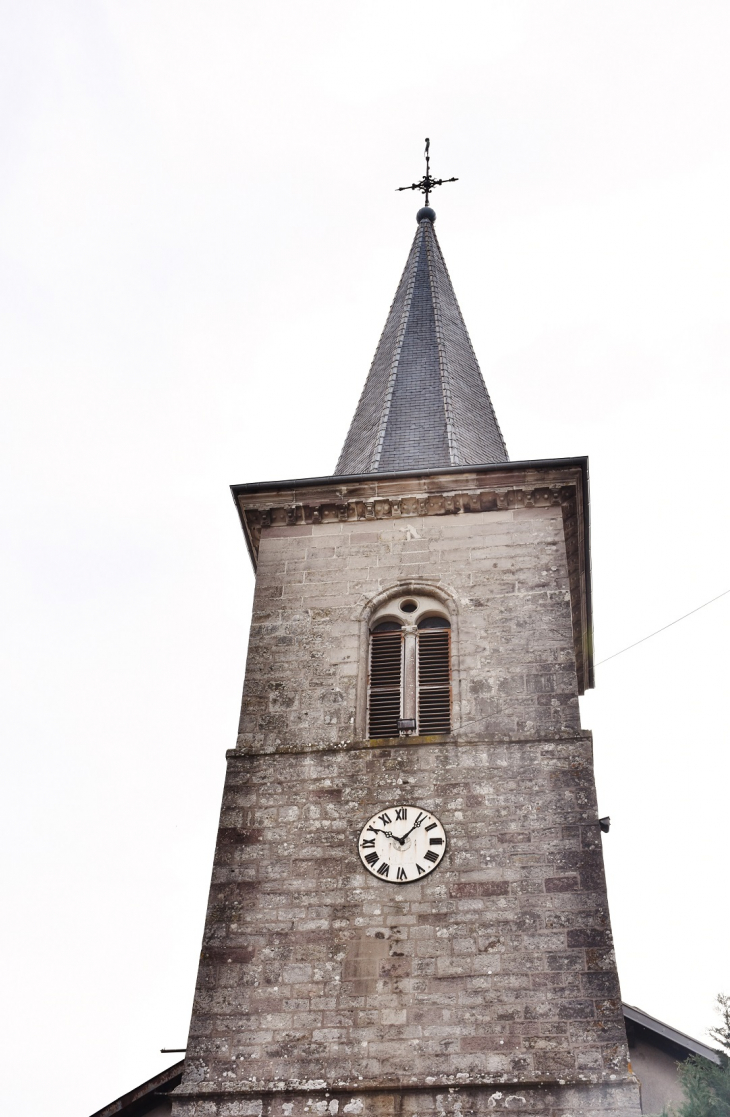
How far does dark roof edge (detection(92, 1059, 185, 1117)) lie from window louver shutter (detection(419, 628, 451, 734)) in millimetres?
4598

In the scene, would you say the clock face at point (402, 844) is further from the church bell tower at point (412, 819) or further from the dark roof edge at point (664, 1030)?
the dark roof edge at point (664, 1030)

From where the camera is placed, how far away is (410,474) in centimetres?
1783

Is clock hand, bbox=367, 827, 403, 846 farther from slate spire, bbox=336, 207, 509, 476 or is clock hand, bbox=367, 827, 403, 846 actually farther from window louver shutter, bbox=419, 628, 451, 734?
slate spire, bbox=336, 207, 509, 476

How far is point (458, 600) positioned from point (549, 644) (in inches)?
52.7

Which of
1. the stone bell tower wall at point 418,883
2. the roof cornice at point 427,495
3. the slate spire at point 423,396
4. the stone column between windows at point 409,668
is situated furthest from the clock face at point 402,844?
the slate spire at point 423,396

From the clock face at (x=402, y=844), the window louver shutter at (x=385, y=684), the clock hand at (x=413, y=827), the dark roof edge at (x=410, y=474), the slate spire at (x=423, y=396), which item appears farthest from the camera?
the slate spire at (x=423, y=396)

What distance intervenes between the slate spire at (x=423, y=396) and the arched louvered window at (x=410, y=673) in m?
2.70

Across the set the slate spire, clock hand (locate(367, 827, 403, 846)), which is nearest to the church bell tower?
clock hand (locate(367, 827, 403, 846))

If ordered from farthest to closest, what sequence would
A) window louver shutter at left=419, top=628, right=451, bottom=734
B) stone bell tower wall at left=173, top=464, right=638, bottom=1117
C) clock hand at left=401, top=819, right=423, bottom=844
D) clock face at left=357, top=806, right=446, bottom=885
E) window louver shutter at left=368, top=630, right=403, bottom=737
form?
window louver shutter at left=368, top=630, right=403, bottom=737, window louver shutter at left=419, top=628, right=451, bottom=734, clock hand at left=401, top=819, right=423, bottom=844, clock face at left=357, top=806, right=446, bottom=885, stone bell tower wall at left=173, top=464, right=638, bottom=1117

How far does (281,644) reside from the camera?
16531 millimetres

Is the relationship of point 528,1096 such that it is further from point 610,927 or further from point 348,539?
point 348,539

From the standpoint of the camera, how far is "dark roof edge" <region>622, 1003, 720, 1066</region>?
14.3m

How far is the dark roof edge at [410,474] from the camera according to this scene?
57.8 ft

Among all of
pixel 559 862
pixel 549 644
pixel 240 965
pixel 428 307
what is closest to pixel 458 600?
pixel 549 644
